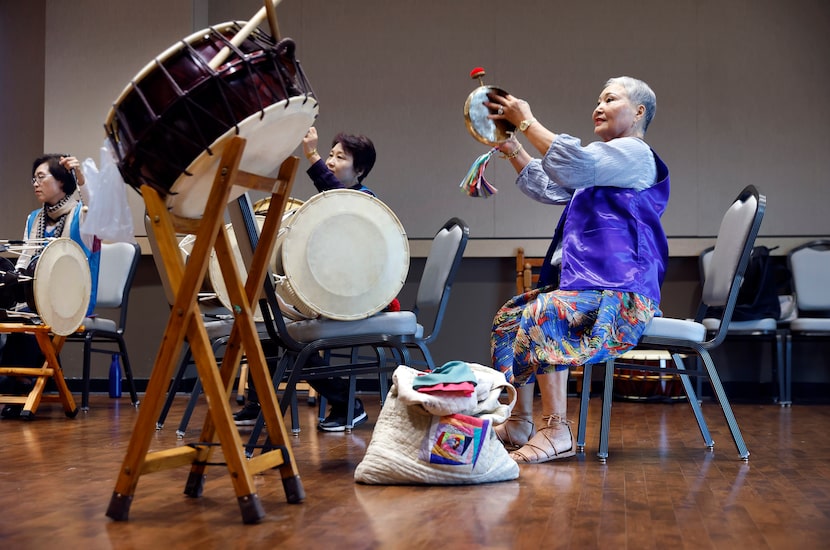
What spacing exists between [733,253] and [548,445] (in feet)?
2.88

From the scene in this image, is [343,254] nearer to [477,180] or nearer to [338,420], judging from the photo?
[477,180]

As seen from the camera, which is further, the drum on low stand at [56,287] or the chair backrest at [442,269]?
the drum on low stand at [56,287]

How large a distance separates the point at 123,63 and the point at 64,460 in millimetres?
3774

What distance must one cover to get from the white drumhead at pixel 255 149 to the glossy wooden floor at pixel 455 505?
0.70m

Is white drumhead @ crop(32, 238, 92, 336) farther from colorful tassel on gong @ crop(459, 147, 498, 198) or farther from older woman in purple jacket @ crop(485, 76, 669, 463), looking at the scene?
older woman in purple jacket @ crop(485, 76, 669, 463)

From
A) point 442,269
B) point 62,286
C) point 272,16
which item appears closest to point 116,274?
point 62,286

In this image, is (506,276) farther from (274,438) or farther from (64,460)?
(274,438)

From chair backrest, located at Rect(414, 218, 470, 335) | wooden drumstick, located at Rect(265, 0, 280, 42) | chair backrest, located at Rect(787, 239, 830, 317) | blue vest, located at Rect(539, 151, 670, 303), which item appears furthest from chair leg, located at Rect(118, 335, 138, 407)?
chair backrest, located at Rect(787, 239, 830, 317)

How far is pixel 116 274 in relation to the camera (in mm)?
5078

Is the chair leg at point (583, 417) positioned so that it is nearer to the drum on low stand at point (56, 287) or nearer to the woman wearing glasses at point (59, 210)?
the drum on low stand at point (56, 287)

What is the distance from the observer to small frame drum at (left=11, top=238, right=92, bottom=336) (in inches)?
155

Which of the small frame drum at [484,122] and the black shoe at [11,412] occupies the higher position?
the small frame drum at [484,122]

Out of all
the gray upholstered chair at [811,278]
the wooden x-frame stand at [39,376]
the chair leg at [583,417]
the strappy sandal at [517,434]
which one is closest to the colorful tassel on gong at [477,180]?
the chair leg at [583,417]

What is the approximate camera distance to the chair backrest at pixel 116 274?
16.5 ft
